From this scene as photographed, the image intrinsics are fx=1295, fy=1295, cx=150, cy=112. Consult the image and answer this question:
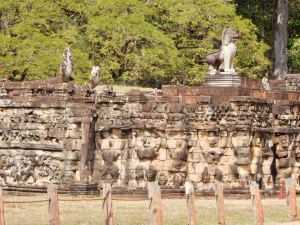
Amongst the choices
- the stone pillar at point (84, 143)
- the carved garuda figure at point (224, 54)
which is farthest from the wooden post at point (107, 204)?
the carved garuda figure at point (224, 54)

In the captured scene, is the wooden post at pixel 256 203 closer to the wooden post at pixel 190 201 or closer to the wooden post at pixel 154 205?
the wooden post at pixel 190 201

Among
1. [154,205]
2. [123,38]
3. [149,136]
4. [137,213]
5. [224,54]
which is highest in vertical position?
[123,38]

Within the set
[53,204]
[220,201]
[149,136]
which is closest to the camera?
[53,204]

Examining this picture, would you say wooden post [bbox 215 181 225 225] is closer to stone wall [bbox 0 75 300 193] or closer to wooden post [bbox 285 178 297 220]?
wooden post [bbox 285 178 297 220]

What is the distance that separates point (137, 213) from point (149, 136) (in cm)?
786

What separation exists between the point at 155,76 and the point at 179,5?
3.55 metres

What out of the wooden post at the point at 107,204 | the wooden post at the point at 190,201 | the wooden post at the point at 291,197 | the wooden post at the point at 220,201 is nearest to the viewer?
the wooden post at the point at 107,204

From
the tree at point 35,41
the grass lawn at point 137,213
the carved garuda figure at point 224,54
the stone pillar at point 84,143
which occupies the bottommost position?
the grass lawn at point 137,213

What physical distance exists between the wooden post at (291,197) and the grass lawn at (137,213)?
0.76 feet

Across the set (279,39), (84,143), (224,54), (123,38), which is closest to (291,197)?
(224,54)

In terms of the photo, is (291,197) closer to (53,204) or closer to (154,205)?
(154,205)

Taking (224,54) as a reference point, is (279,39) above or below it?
above

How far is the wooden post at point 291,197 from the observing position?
30.6 meters

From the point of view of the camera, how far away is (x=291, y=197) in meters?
30.7
